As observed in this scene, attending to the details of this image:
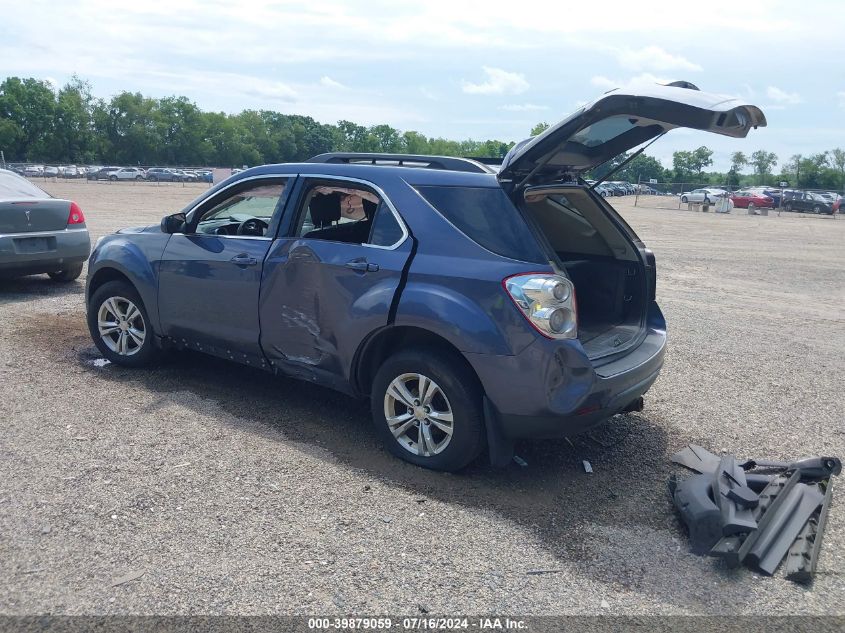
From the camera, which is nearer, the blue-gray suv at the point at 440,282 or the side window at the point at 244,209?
the blue-gray suv at the point at 440,282

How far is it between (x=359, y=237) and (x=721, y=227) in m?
28.1

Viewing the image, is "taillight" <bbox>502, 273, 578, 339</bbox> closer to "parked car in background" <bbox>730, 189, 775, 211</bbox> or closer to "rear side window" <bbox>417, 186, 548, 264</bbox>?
"rear side window" <bbox>417, 186, 548, 264</bbox>

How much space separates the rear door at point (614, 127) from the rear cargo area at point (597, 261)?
1.22ft

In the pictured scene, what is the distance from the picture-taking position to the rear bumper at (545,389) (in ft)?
13.2

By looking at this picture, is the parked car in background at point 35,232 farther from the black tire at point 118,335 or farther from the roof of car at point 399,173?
the roof of car at point 399,173

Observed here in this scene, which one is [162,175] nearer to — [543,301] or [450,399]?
[450,399]

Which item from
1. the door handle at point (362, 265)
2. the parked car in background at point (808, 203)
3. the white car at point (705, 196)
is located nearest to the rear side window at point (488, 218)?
the door handle at point (362, 265)

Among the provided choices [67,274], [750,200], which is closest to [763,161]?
[750,200]

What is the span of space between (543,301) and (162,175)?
74.3m

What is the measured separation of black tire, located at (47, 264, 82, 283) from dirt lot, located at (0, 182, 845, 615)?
3.07 metres

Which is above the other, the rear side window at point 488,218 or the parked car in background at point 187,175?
the rear side window at point 488,218

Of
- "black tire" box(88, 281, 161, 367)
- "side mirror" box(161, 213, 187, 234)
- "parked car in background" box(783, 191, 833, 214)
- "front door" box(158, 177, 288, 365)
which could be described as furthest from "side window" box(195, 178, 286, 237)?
"parked car in background" box(783, 191, 833, 214)

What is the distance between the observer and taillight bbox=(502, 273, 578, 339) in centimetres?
404

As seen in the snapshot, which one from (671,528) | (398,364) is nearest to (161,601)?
(398,364)
